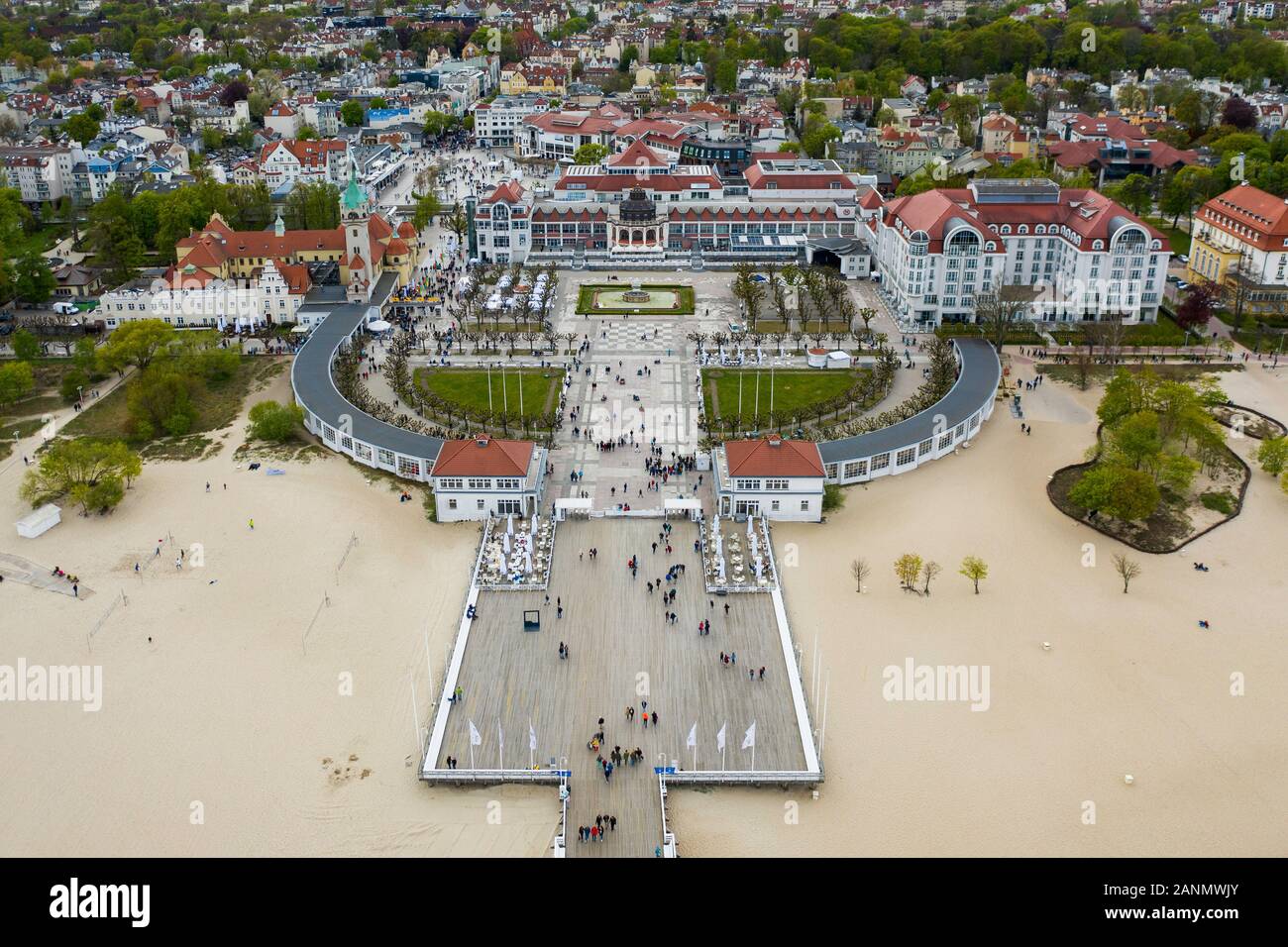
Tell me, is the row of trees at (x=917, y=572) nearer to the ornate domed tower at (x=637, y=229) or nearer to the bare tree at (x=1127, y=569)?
the bare tree at (x=1127, y=569)

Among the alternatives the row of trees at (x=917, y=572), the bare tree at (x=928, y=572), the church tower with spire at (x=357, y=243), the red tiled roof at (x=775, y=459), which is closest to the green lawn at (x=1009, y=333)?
the red tiled roof at (x=775, y=459)

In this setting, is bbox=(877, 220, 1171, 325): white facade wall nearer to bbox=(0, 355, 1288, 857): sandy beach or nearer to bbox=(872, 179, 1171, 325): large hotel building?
bbox=(872, 179, 1171, 325): large hotel building

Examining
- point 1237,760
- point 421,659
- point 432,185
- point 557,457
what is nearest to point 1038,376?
point 557,457

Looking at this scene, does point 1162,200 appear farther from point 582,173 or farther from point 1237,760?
point 1237,760

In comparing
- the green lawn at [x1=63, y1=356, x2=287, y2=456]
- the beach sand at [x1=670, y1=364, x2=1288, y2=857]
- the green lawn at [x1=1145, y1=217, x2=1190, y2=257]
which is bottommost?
the beach sand at [x1=670, y1=364, x2=1288, y2=857]

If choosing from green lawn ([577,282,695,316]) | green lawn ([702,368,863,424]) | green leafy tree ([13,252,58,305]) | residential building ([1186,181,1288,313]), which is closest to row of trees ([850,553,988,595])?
green lawn ([702,368,863,424])

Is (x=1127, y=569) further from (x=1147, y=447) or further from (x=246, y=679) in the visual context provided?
(x=246, y=679)
